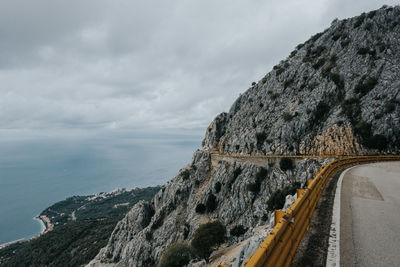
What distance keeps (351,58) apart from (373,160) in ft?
80.2

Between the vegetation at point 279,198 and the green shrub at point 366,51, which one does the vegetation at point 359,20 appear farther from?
the vegetation at point 279,198

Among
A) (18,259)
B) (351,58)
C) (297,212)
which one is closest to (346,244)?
(297,212)

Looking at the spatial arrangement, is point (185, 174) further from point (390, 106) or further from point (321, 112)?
point (390, 106)

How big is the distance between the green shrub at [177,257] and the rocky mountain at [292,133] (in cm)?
502

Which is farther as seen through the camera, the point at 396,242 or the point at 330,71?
the point at 330,71

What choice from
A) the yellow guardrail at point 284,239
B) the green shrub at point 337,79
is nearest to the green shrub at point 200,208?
the yellow guardrail at point 284,239

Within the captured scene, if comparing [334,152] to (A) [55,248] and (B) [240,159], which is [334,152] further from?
(A) [55,248]

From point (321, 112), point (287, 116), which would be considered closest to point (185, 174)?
point (287, 116)

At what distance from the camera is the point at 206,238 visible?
19.2 metres

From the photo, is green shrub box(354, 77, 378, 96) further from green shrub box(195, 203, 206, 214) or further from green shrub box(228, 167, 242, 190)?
green shrub box(195, 203, 206, 214)

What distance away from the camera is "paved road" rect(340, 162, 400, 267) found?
11.3ft

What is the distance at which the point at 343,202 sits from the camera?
265 inches

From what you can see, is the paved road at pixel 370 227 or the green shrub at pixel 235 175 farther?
the green shrub at pixel 235 175

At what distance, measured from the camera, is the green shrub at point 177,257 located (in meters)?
20.2
